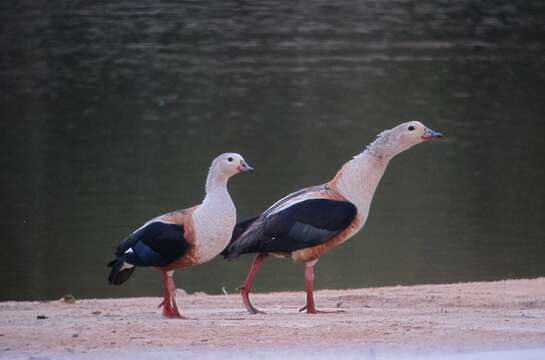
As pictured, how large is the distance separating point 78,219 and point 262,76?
12.7 meters

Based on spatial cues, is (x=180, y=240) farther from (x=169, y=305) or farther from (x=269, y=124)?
(x=269, y=124)

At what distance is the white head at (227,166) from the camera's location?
9938 mm

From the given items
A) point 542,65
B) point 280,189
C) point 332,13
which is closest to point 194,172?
point 280,189

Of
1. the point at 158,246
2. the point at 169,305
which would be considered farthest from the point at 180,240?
the point at 169,305

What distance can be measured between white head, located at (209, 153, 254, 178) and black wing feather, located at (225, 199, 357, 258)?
45 cm

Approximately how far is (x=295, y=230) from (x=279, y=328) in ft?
5.46

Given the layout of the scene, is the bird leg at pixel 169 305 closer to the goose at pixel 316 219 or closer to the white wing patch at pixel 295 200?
the goose at pixel 316 219

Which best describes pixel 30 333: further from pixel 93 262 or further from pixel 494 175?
pixel 494 175

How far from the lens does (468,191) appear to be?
61.2ft

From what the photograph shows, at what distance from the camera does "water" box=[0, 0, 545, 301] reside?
15531 millimetres

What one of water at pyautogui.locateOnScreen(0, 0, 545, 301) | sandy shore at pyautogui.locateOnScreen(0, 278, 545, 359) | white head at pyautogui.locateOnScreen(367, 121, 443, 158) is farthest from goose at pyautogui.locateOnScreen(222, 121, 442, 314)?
water at pyautogui.locateOnScreen(0, 0, 545, 301)

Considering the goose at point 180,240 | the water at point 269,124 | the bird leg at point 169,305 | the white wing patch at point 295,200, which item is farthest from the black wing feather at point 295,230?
the water at point 269,124

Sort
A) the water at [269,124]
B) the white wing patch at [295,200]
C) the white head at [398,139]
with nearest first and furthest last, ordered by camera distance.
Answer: the white wing patch at [295,200]
the white head at [398,139]
the water at [269,124]

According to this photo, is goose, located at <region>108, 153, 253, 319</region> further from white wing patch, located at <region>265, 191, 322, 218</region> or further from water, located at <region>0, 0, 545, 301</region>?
water, located at <region>0, 0, 545, 301</region>
